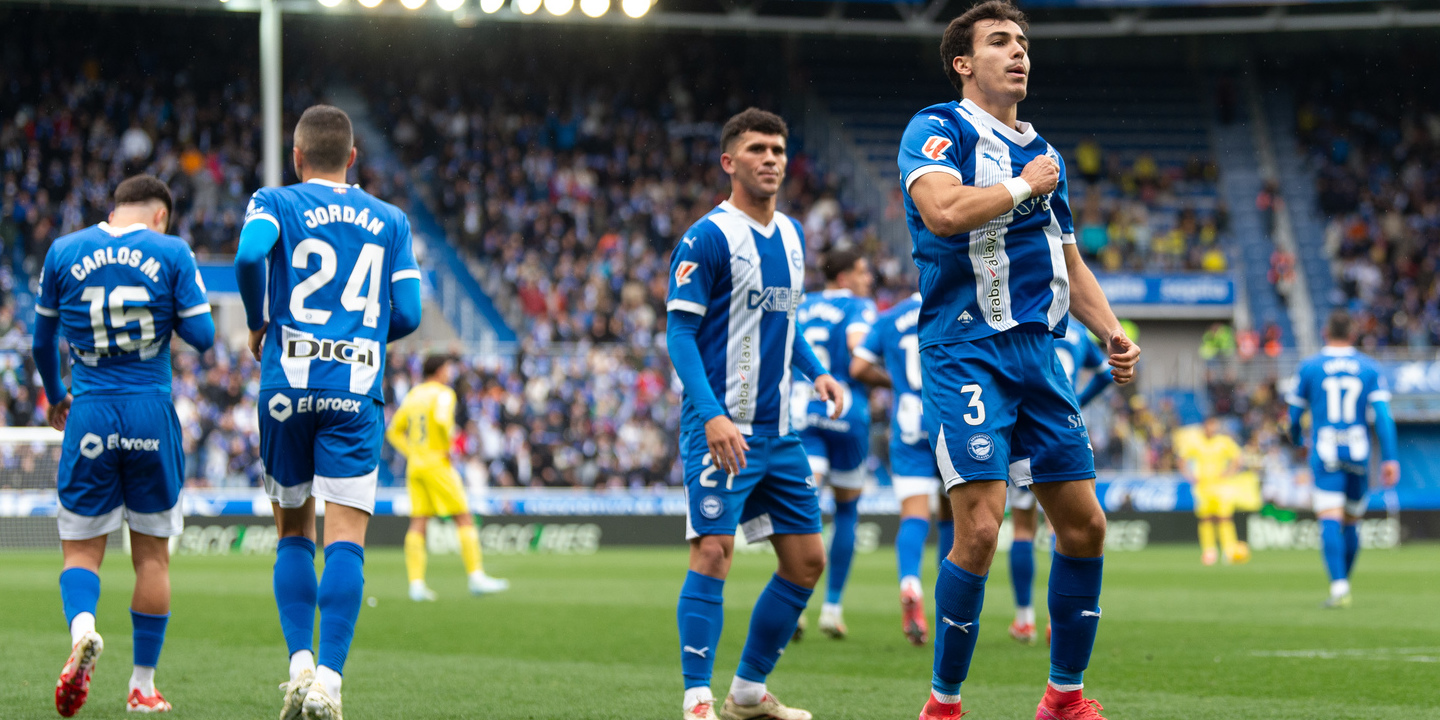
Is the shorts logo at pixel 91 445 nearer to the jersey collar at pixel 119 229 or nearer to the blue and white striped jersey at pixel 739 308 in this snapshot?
the jersey collar at pixel 119 229

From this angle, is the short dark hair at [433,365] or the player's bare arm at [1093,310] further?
the short dark hair at [433,365]

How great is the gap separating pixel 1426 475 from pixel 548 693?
27820 mm

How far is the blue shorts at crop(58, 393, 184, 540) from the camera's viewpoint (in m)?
5.81

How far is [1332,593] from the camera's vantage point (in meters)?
11.2

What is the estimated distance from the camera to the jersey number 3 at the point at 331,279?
17.0 ft

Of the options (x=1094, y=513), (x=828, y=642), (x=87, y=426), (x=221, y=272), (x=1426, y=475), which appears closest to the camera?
(x=1094, y=513)

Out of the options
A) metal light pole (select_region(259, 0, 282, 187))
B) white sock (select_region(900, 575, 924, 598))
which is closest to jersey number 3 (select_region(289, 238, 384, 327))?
white sock (select_region(900, 575, 924, 598))

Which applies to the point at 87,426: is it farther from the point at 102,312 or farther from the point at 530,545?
the point at 530,545

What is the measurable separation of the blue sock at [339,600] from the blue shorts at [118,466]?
124 cm

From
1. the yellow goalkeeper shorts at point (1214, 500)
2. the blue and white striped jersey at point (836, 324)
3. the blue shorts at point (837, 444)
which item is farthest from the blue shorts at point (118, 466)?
the yellow goalkeeper shorts at point (1214, 500)

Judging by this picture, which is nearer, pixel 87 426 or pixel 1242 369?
pixel 87 426

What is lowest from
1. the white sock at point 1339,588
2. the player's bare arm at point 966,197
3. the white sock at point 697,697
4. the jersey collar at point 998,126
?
the white sock at point 1339,588

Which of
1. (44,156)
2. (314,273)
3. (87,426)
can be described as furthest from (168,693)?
(44,156)

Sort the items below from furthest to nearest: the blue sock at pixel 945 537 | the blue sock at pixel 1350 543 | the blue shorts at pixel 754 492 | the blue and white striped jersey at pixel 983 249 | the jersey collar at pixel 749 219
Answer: the blue sock at pixel 1350 543, the blue sock at pixel 945 537, the jersey collar at pixel 749 219, the blue shorts at pixel 754 492, the blue and white striped jersey at pixel 983 249
